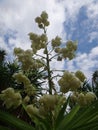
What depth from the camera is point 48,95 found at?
2336 millimetres

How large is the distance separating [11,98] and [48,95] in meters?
0.35

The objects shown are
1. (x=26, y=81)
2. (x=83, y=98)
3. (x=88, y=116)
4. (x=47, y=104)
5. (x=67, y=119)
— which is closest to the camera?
(x=47, y=104)

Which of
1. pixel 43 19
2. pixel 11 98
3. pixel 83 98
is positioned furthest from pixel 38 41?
pixel 83 98

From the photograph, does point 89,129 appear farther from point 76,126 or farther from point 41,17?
point 41,17

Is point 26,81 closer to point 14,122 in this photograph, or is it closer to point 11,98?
point 11,98

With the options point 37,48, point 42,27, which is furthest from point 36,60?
point 42,27

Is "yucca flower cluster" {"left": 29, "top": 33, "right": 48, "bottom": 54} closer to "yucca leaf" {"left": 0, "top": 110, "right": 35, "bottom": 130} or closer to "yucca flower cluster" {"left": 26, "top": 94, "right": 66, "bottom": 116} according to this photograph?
"yucca leaf" {"left": 0, "top": 110, "right": 35, "bottom": 130}

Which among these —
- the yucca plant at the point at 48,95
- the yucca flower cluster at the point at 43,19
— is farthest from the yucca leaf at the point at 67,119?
the yucca flower cluster at the point at 43,19

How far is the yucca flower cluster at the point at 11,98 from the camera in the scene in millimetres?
2551

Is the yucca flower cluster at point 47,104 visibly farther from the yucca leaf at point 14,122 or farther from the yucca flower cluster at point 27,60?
the yucca leaf at point 14,122

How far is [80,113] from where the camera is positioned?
9.89 feet

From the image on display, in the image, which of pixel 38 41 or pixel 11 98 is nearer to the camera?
pixel 11 98

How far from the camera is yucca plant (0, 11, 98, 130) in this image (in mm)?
2414

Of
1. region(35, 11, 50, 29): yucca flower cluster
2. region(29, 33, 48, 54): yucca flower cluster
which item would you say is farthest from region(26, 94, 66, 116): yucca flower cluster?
region(35, 11, 50, 29): yucca flower cluster
